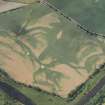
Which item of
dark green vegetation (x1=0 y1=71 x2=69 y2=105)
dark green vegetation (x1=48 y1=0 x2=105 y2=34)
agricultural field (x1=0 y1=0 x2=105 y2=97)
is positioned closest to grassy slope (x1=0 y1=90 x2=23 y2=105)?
dark green vegetation (x1=0 y1=71 x2=69 y2=105)

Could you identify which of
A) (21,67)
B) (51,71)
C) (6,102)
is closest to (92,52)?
(51,71)

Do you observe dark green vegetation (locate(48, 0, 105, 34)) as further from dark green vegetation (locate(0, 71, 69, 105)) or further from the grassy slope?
the grassy slope

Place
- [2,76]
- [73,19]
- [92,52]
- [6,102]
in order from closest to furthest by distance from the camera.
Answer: [6,102] < [2,76] < [92,52] < [73,19]

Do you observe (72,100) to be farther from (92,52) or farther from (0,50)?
(0,50)

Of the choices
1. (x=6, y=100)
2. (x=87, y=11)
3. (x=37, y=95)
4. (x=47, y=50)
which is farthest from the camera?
(x=87, y=11)

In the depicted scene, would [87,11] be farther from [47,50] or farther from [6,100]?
[6,100]

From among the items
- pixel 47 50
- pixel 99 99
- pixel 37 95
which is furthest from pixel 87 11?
pixel 37 95
